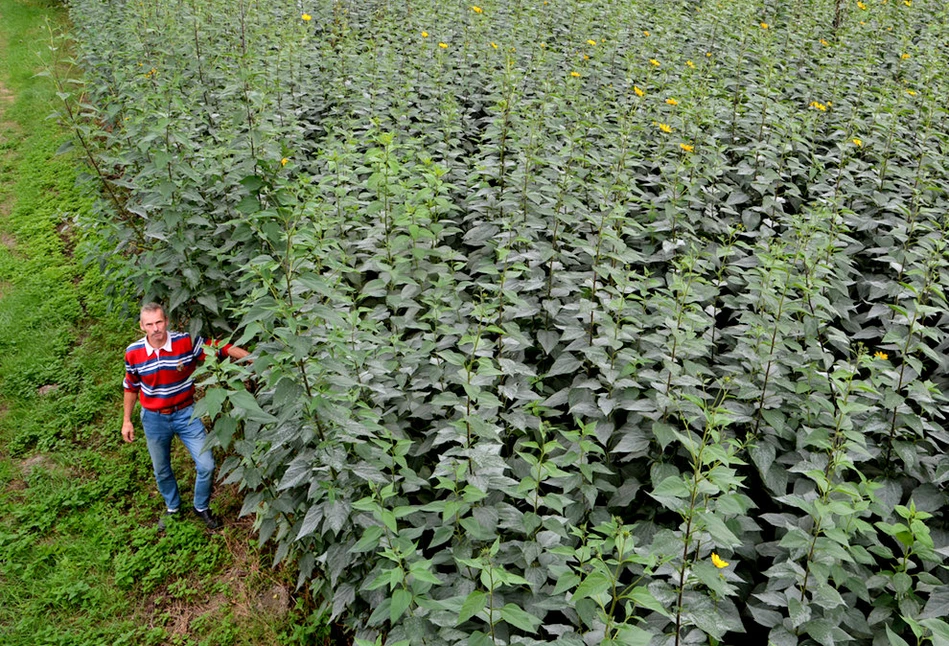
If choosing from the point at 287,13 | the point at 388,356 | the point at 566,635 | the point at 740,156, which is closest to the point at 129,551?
the point at 388,356

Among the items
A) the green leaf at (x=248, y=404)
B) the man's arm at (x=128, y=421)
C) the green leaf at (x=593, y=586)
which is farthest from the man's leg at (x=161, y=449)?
the green leaf at (x=593, y=586)

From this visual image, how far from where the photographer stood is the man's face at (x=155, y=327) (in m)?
3.90

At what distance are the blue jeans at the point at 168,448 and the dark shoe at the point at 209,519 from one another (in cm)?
4

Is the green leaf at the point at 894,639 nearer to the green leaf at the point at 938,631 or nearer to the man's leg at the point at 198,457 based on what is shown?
the green leaf at the point at 938,631

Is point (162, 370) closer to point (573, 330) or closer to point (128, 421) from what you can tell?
point (128, 421)

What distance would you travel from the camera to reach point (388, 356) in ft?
10.9

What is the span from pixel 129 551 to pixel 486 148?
3381 millimetres

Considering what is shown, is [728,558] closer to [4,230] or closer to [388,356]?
[388,356]

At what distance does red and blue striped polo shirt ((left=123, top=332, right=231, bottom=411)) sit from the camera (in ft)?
13.2

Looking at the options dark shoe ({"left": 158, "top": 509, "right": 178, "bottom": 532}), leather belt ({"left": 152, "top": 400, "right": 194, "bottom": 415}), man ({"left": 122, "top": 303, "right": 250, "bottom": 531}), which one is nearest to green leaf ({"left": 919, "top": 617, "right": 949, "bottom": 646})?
man ({"left": 122, "top": 303, "right": 250, "bottom": 531})

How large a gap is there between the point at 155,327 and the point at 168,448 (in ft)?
2.63

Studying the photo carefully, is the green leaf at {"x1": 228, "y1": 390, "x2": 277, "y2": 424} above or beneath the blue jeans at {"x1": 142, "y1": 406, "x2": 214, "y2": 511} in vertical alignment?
above

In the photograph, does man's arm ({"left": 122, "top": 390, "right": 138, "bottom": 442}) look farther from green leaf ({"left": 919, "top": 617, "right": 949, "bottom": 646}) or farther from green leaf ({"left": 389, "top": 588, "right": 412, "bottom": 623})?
green leaf ({"left": 919, "top": 617, "right": 949, "bottom": 646})

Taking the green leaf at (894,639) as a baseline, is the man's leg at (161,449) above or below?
below
